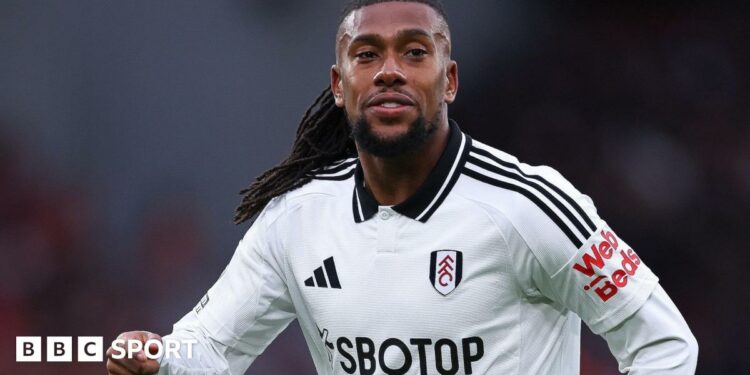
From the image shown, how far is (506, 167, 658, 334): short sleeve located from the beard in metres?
0.27

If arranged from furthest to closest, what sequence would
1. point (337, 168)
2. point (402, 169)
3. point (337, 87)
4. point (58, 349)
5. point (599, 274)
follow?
point (58, 349) → point (337, 168) → point (337, 87) → point (402, 169) → point (599, 274)

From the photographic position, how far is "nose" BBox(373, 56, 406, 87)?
94.5 inches

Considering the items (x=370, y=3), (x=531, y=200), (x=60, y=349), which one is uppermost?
(x=370, y=3)

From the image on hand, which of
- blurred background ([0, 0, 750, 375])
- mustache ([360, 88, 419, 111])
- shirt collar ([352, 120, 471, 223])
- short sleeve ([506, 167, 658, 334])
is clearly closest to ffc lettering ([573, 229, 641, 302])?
short sleeve ([506, 167, 658, 334])

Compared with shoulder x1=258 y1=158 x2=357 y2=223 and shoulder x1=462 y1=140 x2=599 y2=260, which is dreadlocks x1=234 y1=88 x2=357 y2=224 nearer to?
shoulder x1=258 y1=158 x2=357 y2=223

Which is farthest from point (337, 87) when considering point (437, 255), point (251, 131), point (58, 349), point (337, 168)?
point (58, 349)

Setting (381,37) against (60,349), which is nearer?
(381,37)

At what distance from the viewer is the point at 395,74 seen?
240cm

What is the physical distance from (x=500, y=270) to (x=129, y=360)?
2.65ft

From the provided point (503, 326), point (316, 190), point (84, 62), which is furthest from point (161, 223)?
point (503, 326)

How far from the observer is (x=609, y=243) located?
93.4 inches

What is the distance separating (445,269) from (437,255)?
1.5 inches

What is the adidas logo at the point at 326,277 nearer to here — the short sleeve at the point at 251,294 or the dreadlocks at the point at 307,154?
the short sleeve at the point at 251,294

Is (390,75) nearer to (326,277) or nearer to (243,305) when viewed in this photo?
(326,277)
